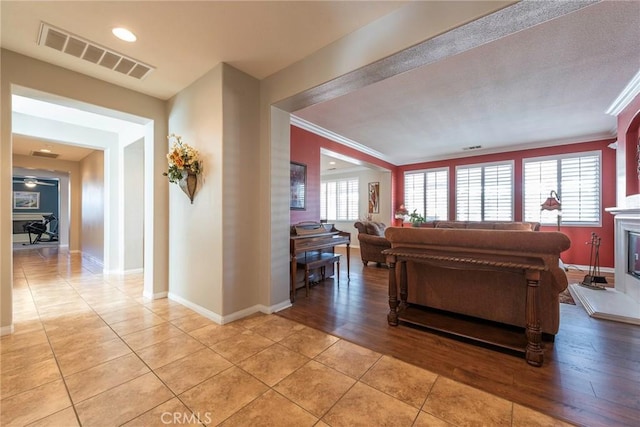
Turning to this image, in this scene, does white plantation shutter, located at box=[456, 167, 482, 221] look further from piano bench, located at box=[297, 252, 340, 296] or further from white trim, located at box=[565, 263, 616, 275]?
piano bench, located at box=[297, 252, 340, 296]

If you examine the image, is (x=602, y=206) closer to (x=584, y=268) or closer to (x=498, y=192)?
(x=584, y=268)

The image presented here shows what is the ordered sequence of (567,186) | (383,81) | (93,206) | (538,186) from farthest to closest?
1. (93,206)
2. (538,186)
3. (567,186)
4. (383,81)

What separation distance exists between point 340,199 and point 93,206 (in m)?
7.23

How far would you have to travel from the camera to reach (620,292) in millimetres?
3672

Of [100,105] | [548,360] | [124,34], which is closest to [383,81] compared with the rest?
[124,34]

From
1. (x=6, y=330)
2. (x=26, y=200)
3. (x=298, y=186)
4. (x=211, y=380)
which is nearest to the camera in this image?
(x=211, y=380)

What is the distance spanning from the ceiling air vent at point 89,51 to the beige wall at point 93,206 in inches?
159

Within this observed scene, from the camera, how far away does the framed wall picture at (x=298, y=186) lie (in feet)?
14.5

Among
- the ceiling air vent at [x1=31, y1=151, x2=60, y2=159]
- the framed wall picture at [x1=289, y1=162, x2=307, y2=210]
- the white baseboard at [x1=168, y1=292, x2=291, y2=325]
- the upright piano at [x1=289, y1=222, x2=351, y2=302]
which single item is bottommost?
the white baseboard at [x1=168, y1=292, x2=291, y2=325]

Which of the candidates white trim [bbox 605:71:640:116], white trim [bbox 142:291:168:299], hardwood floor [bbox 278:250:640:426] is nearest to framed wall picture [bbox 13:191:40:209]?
white trim [bbox 142:291:168:299]

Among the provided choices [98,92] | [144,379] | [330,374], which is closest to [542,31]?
[330,374]

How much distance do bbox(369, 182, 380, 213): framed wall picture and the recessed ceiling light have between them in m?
7.20

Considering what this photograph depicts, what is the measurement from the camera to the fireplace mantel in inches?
113

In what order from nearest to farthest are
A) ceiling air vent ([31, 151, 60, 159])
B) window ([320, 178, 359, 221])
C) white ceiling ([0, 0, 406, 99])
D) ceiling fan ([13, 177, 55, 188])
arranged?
white ceiling ([0, 0, 406, 99]) → ceiling air vent ([31, 151, 60, 159]) → window ([320, 178, 359, 221]) → ceiling fan ([13, 177, 55, 188])
